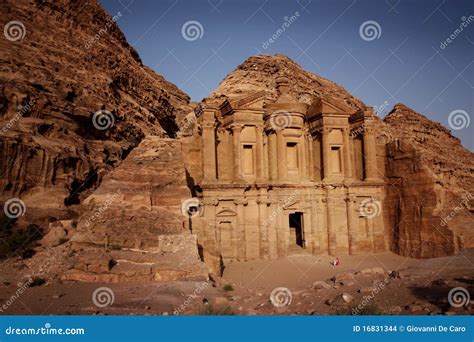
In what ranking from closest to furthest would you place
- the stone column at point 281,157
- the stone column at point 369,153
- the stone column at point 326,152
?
the stone column at point 281,157 < the stone column at point 326,152 < the stone column at point 369,153

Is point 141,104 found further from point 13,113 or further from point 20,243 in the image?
point 20,243

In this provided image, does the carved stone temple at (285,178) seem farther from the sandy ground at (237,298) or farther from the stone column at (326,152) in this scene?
the sandy ground at (237,298)

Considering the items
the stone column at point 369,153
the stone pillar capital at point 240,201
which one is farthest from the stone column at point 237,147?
the stone column at point 369,153

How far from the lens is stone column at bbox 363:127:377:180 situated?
78.0ft

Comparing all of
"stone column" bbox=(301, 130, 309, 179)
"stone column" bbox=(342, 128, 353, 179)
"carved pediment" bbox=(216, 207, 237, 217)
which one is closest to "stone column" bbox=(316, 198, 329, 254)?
"stone column" bbox=(301, 130, 309, 179)

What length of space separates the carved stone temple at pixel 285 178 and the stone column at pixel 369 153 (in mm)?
65

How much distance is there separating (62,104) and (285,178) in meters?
13.7

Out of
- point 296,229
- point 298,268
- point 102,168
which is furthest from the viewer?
point 296,229

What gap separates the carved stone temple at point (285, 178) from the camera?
2147 centimetres

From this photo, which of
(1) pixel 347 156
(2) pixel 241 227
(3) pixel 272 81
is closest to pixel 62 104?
(2) pixel 241 227

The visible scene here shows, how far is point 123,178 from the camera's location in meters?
16.5

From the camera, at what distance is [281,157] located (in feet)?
76.3

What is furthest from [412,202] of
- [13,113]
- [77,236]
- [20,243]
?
[13,113]

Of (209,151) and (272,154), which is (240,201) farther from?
(272,154)
